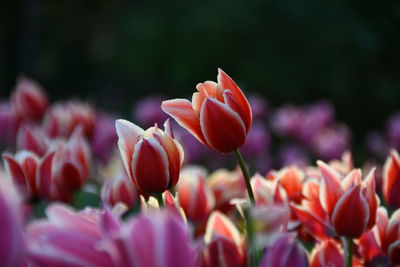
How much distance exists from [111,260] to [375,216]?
460mm

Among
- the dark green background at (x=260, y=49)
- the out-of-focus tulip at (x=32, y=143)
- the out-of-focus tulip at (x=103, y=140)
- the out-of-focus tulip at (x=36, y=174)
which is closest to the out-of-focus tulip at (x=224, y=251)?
the out-of-focus tulip at (x=36, y=174)

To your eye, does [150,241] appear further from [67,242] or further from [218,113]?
[218,113]

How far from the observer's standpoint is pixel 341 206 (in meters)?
0.87

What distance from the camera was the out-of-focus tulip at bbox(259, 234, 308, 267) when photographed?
671 mm

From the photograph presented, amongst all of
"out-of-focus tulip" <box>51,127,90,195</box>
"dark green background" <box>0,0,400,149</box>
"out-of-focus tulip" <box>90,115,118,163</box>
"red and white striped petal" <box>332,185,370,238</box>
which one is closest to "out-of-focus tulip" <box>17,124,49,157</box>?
"out-of-focus tulip" <box>51,127,90,195</box>

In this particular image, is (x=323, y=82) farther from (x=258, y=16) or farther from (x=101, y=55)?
(x=101, y=55)

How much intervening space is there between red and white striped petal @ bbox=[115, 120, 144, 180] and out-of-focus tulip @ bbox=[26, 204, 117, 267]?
0.90ft

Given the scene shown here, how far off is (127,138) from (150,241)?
0.34m

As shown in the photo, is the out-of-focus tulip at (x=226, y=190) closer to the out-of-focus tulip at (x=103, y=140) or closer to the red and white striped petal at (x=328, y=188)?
the red and white striped petal at (x=328, y=188)

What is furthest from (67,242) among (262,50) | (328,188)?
(262,50)

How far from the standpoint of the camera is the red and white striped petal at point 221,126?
2.91ft

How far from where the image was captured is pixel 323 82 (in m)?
6.59

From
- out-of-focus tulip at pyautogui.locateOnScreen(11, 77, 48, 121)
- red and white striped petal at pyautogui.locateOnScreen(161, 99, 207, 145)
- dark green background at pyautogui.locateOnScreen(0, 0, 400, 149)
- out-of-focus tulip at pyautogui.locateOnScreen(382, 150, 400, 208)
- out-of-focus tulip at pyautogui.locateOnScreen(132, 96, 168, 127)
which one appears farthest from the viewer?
dark green background at pyautogui.locateOnScreen(0, 0, 400, 149)

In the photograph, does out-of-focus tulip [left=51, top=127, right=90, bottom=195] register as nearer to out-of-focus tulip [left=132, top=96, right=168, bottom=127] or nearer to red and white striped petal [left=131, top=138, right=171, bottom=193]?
red and white striped petal [left=131, top=138, right=171, bottom=193]
